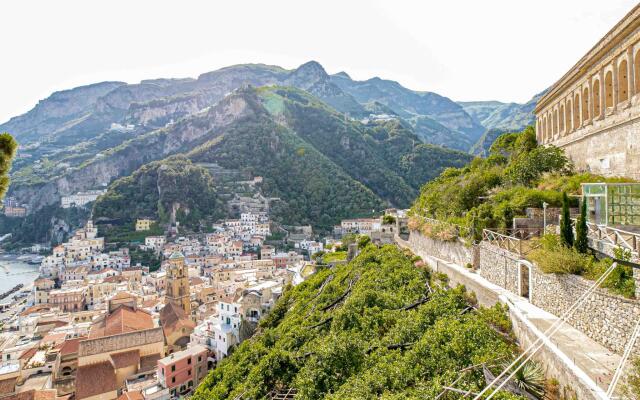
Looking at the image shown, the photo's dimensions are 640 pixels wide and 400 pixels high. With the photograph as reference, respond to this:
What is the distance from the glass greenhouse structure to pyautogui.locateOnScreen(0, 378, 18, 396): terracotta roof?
33013 mm

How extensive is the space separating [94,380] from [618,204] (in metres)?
30.8

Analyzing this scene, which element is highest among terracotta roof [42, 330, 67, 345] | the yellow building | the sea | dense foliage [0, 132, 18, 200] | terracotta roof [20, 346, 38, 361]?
dense foliage [0, 132, 18, 200]

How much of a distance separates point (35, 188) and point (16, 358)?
124 m

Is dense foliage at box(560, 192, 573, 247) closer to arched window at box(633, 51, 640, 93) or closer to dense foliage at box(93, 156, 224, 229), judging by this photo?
arched window at box(633, 51, 640, 93)

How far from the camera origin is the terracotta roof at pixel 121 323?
104ft

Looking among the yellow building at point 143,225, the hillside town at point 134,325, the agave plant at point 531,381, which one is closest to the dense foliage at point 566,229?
the agave plant at point 531,381

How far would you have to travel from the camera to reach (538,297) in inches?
324

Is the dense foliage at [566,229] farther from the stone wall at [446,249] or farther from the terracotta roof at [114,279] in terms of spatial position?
the terracotta roof at [114,279]

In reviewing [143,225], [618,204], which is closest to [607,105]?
[618,204]

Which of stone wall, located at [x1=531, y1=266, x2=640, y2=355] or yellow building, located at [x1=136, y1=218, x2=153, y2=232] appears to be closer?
stone wall, located at [x1=531, y1=266, x2=640, y2=355]

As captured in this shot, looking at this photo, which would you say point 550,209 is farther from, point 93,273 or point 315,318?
point 93,273

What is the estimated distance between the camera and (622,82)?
13.2 meters

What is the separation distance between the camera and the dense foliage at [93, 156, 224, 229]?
301ft

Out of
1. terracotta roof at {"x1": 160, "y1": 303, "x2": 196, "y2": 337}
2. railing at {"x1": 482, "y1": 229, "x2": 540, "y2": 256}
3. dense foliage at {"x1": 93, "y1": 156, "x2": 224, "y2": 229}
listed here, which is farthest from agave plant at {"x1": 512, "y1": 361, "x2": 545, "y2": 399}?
dense foliage at {"x1": 93, "y1": 156, "x2": 224, "y2": 229}
